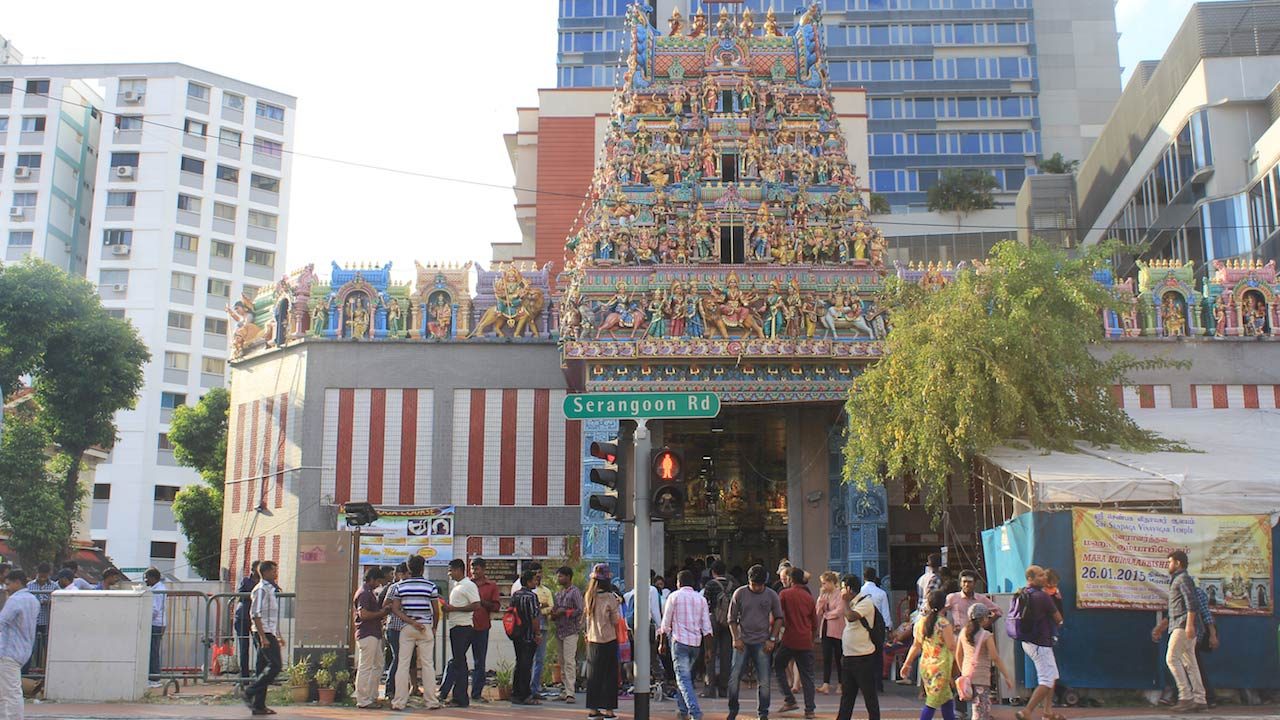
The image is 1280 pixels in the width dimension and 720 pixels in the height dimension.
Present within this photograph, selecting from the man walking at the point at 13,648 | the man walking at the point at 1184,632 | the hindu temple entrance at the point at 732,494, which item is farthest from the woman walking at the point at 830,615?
the hindu temple entrance at the point at 732,494

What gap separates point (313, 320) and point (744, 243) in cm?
1196

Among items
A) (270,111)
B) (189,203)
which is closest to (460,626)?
(189,203)

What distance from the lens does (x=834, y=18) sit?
264 ft

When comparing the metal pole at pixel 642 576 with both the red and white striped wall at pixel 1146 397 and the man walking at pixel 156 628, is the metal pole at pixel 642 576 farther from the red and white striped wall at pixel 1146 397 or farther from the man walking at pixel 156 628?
the red and white striped wall at pixel 1146 397

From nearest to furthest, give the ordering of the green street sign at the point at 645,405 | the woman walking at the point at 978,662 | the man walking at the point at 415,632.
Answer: the woman walking at the point at 978,662
the green street sign at the point at 645,405
the man walking at the point at 415,632

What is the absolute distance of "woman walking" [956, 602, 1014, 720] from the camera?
13.9 m

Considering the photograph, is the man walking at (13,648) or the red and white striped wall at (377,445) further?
the red and white striped wall at (377,445)

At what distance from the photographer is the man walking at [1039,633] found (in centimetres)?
1476

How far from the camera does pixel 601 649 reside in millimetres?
15641

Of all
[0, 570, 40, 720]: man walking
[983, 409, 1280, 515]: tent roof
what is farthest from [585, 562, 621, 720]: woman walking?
[983, 409, 1280, 515]: tent roof

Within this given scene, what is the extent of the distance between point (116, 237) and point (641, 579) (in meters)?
60.7

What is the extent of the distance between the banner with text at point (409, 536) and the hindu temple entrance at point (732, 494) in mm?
6023

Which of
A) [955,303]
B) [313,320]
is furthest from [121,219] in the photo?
[955,303]

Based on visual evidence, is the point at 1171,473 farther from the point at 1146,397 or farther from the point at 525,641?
the point at 1146,397
